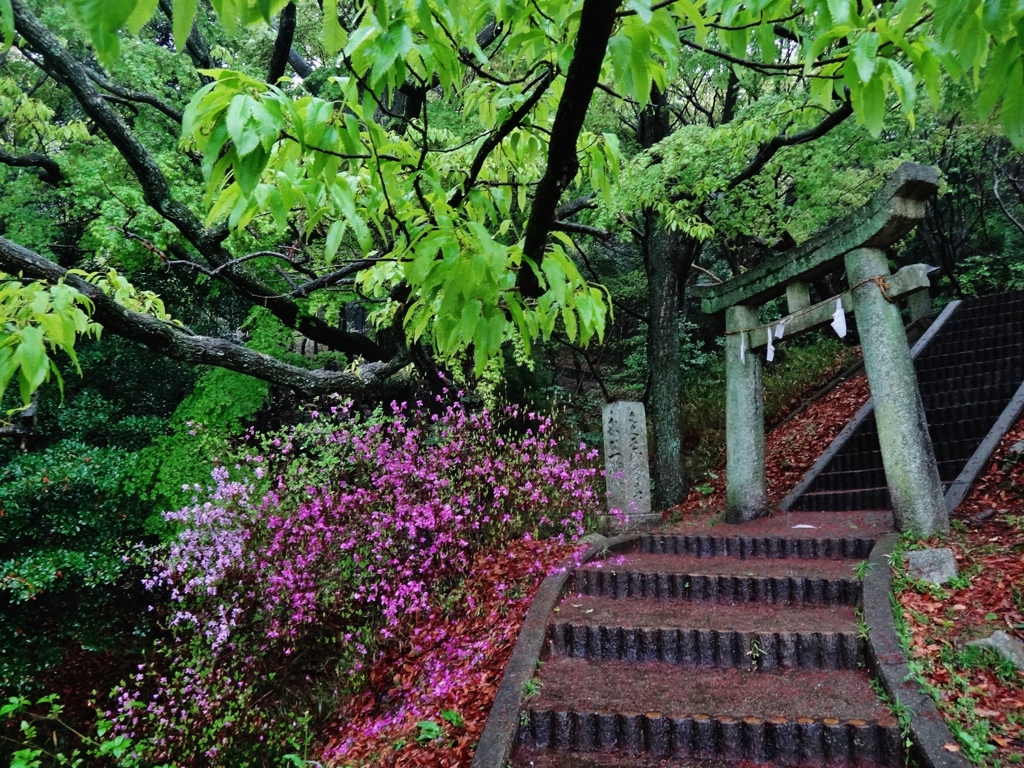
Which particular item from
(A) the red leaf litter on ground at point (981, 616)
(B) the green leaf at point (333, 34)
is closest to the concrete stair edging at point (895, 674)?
(A) the red leaf litter on ground at point (981, 616)

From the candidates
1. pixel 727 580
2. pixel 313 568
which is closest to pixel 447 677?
pixel 313 568

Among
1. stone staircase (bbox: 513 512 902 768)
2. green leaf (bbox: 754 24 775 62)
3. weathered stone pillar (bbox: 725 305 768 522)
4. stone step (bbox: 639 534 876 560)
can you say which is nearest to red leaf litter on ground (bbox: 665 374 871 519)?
weathered stone pillar (bbox: 725 305 768 522)

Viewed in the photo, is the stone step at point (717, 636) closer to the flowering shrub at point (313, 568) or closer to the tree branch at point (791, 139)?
the flowering shrub at point (313, 568)

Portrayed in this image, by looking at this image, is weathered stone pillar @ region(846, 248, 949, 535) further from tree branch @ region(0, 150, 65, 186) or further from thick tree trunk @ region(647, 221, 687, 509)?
tree branch @ region(0, 150, 65, 186)

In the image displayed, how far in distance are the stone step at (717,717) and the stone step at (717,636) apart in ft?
0.40

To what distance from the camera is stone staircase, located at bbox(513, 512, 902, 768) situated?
3.28 metres

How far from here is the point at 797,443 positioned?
30.7ft

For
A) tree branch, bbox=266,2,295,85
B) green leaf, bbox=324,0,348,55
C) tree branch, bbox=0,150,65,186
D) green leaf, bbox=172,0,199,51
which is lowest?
green leaf, bbox=172,0,199,51

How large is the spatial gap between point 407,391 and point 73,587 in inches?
183

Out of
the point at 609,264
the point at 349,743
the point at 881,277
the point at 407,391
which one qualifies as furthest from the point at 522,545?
the point at 609,264

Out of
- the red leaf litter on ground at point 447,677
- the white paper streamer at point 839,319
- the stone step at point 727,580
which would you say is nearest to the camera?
the red leaf litter on ground at point 447,677

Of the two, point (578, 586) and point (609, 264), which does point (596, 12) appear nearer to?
point (578, 586)

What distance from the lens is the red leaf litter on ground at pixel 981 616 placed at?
3.05 metres

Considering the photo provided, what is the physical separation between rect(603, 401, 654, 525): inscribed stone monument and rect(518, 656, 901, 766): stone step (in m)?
2.94
